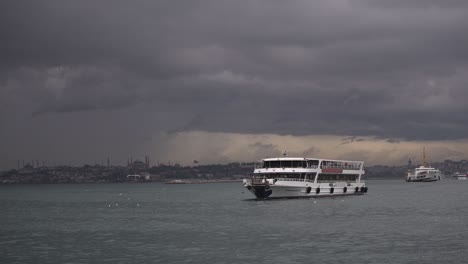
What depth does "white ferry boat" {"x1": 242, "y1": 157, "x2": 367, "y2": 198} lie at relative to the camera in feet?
320

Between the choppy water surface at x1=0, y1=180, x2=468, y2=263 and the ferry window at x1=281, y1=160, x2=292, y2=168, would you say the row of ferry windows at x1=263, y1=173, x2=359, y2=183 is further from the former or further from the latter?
the choppy water surface at x1=0, y1=180, x2=468, y2=263

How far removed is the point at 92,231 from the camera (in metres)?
Result: 63.7

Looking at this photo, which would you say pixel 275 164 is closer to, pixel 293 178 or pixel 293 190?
pixel 293 178

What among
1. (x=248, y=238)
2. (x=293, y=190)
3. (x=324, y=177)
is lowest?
(x=248, y=238)

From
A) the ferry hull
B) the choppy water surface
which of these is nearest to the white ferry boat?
the ferry hull

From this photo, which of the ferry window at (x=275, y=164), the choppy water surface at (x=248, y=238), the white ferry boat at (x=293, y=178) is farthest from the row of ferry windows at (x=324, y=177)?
the choppy water surface at (x=248, y=238)

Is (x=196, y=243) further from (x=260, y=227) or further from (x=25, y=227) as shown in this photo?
(x=25, y=227)

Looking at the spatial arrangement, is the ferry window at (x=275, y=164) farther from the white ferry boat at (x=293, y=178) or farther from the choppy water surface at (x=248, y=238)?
the choppy water surface at (x=248, y=238)

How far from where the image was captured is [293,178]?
3976 inches

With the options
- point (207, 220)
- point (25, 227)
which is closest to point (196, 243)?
point (207, 220)

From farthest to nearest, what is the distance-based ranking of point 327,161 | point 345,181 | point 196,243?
point 345,181, point 327,161, point 196,243

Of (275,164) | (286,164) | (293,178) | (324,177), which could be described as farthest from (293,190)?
(324,177)

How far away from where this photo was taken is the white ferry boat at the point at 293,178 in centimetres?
9769

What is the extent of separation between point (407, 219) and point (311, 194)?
31.6 meters
